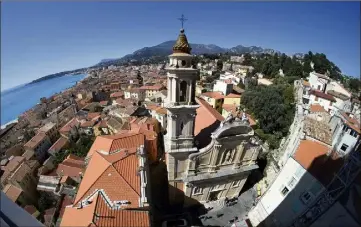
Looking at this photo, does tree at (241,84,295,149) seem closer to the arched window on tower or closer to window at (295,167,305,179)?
window at (295,167,305,179)

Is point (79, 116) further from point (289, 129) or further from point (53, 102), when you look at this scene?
point (289, 129)

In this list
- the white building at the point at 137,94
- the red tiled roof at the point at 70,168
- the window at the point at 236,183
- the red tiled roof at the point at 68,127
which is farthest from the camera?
the white building at the point at 137,94

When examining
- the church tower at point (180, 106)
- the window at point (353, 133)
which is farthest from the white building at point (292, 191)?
the church tower at point (180, 106)

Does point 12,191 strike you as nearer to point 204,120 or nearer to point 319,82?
point 204,120

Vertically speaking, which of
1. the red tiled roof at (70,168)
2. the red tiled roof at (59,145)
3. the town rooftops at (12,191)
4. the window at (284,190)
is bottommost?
the red tiled roof at (59,145)

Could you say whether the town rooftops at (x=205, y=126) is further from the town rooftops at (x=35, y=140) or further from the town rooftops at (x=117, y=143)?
the town rooftops at (x=35, y=140)

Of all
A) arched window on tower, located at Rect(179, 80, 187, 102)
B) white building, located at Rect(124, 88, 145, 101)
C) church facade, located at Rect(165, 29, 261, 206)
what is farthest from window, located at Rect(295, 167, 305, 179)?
white building, located at Rect(124, 88, 145, 101)

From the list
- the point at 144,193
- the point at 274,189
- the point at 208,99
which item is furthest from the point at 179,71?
the point at 208,99

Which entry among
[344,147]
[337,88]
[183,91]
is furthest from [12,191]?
[337,88]
